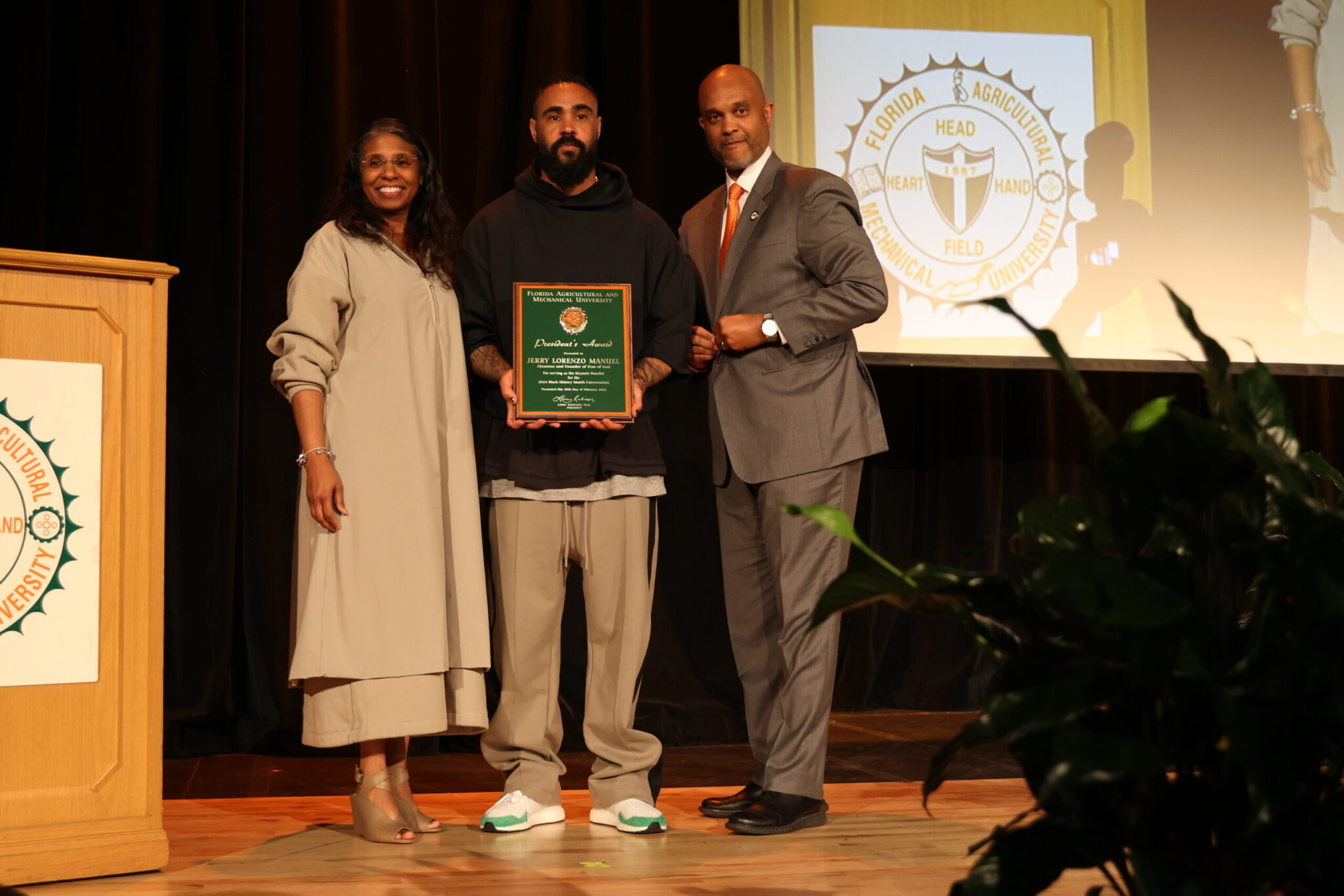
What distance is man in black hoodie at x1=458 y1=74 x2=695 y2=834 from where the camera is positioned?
2559mm

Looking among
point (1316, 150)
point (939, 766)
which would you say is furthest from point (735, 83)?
point (1316, 150)

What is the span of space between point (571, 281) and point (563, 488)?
1.54 feet

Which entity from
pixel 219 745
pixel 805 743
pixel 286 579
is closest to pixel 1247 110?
pixel 805 743

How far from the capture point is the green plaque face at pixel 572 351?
249 cm

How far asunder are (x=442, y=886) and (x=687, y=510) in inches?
90.0

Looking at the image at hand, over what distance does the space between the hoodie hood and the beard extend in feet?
0.09

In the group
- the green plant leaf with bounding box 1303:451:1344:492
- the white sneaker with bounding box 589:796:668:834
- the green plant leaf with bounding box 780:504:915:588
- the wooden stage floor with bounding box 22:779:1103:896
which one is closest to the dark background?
the wooden stage floor with bounding box 22:779:1103:896

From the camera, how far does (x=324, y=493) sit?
2.38 meters

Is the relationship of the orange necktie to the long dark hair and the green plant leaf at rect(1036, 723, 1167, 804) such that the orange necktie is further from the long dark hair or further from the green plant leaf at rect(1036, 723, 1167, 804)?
the green plant leaf at rect(1036, 723, 1167, 804)

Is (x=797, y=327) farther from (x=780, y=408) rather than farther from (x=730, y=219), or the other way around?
(x=730, y=219)

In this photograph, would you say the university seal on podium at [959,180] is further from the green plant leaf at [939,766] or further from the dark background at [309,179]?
the green plant leaf at [939,766]

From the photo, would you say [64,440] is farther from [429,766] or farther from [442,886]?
[429,766]

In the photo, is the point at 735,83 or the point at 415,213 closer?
the point at 415,213

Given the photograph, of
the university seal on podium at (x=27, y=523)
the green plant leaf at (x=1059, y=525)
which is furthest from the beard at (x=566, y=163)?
the green plant leaf at (x=1059, y=525)
